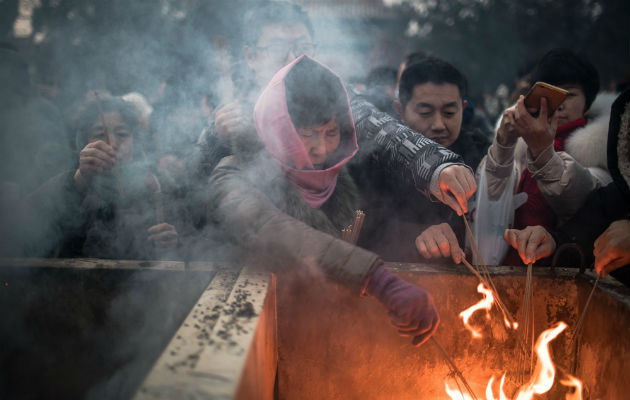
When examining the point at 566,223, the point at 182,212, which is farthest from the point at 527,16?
the point at 182,212

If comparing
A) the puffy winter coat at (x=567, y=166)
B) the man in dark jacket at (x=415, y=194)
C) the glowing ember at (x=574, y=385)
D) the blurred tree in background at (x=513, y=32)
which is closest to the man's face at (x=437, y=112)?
the man in dark jacket at (x=415, y=194)

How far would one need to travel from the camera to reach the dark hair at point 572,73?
288cm

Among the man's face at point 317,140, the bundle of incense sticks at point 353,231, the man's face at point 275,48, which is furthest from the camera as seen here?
the man's face at point 275,48

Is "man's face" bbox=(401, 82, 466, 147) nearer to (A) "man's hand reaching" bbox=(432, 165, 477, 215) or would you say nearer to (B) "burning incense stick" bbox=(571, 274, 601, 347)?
(A) "man's hand reaching" bbox=(432, 165, 477, 215)

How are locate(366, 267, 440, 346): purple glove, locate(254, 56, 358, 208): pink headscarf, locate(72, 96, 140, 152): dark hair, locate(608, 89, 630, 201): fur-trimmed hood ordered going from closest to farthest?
locate(366, 267, 440, 346): purple glove → locate(608, 89, 630, 201): fur-trimmed hood → locate(254, 56, 358, 208): pink headscarf → locate(72, 96, 140, 152): dark hair

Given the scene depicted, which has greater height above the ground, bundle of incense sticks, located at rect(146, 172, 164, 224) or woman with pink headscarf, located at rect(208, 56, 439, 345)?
woman with pink headscarf, located at rect(208, 56, 439, 345)

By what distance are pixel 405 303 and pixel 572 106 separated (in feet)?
7.55

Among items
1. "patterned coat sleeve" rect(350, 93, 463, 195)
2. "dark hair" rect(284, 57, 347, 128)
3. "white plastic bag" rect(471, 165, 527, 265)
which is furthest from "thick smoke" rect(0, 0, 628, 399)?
"white plastic bag" rect(471, 165, 527, 265)

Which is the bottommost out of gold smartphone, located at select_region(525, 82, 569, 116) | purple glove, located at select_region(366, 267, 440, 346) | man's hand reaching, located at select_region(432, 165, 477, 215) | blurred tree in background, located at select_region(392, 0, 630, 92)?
purple glove, located at select_region(366, 267, 440, 346)

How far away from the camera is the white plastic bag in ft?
9.15

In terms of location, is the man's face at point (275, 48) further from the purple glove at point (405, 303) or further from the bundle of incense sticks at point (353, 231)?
the purple glove at point (405, 303)

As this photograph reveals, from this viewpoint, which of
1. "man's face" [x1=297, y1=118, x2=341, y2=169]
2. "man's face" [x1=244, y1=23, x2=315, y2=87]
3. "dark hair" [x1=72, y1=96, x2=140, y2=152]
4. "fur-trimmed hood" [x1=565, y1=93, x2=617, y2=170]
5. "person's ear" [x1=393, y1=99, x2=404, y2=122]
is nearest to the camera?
"man's face" [x1=297, y1=118, x2=341, y2=169]

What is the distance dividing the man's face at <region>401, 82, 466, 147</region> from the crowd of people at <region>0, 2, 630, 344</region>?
11mm

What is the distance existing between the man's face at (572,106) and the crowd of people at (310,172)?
13 millimetres
